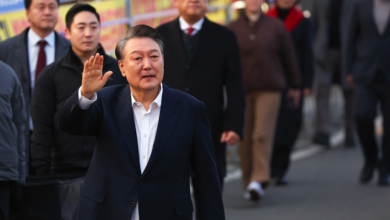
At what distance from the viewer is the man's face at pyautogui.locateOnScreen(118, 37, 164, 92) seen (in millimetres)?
3400

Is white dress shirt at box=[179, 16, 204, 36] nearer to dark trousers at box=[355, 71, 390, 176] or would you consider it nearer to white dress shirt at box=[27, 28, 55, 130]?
white dress shirt at box=[27, 28, 55, 130]

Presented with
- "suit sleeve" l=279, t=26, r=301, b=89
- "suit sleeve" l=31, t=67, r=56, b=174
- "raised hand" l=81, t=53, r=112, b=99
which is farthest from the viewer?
"suit sleeve" l=279, t=26, r=301, b=89

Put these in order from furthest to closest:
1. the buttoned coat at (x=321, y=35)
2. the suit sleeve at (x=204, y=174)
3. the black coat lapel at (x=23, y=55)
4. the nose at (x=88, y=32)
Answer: the buttoned coat at (x=321, y=35) → the black coat lapel at (x=23, y=55) → the nose at (x=88, y=32) → the suit sleeve at (x=204, y=174)

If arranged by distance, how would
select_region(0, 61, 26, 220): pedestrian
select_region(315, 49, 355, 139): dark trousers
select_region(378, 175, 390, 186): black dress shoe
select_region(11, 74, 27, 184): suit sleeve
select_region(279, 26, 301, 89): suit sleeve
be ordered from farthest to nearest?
select_region(315, 49, 355, 139): dark trousers → select_region(378, 175, 390, 186): black dress shoe → select_region(279, 26, 301, 89): suit sleeve → select_region(11, 74, 27, 184): suit sleeve → select_region(0, 61, 26, 220): pedestrian

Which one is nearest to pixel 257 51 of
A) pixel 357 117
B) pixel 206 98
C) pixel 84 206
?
pixel 357 117

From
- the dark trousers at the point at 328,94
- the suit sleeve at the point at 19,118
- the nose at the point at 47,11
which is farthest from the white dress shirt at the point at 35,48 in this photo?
the dark trousers at the point at 328,94

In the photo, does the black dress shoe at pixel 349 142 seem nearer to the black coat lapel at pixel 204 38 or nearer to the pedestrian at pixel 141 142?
the black coat lapel at pixel 204 38

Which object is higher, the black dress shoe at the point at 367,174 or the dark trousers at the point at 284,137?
the dark trousers at the point at 284,137

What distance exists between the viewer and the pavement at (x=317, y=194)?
6648 mm

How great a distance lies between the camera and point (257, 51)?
745 centimetres

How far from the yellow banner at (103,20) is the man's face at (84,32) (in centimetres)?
291

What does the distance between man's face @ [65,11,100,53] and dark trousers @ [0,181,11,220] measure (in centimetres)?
125

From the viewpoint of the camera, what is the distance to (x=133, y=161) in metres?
3.34

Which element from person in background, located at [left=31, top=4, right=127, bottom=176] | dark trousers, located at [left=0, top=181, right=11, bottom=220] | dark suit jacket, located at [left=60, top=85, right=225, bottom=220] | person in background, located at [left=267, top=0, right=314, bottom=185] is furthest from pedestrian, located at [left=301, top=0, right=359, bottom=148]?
dark suit jacket, located at [left=60, top=85, right=225, bottom=220]
